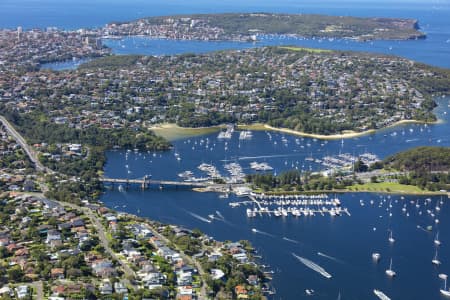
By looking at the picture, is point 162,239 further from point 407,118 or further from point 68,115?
point 407,118

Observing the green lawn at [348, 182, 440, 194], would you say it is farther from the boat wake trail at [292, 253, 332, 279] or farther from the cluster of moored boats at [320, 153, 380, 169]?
the boat wake trail at [292, 253, 332, 279]

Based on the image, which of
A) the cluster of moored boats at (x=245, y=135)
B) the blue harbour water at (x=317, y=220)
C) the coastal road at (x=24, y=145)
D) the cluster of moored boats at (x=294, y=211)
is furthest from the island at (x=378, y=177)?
the coastal road at (x=24, y=145)

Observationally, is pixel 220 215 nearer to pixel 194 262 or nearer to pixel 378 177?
pixel 194 262

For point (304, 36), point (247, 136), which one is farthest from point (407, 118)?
point (304, 36)

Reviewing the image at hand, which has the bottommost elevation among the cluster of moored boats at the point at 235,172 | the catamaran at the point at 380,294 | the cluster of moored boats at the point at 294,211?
the catamaran at the point at 380,294

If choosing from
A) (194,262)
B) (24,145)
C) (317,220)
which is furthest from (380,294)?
(24,145)

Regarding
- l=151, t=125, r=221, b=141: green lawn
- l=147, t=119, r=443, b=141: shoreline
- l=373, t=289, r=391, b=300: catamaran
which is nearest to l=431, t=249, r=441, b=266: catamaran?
l=373, t=289, r=391, b=300: catamaran

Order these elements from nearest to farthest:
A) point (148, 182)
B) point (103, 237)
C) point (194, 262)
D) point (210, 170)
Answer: point (194, 262)
point (103, 237)
point (148, 182)
point (210, 170)

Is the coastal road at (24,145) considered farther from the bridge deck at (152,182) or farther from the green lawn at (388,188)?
the green lawn at (388,188)
